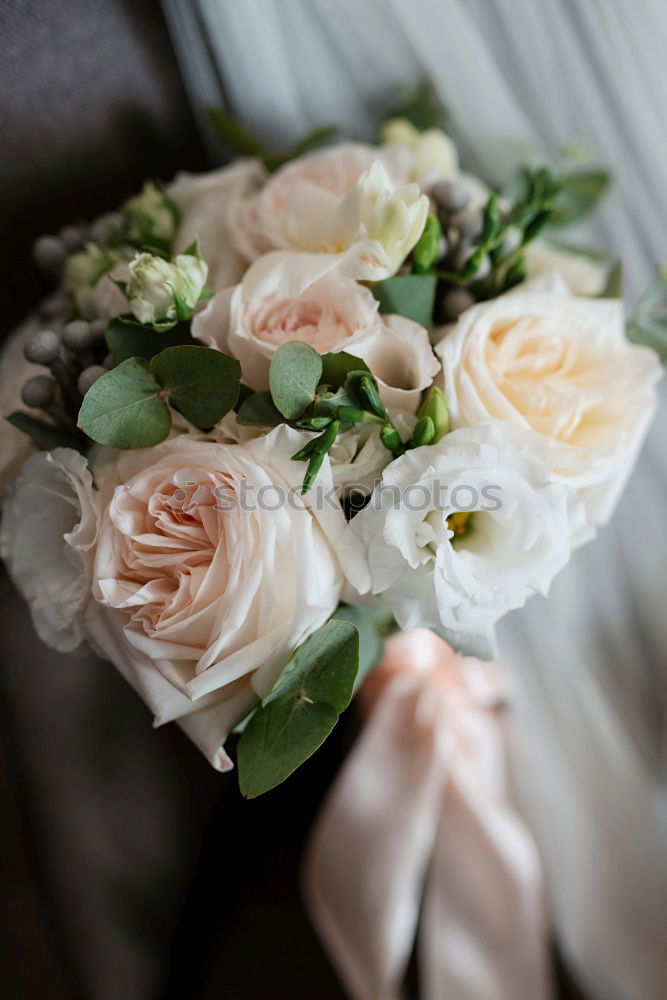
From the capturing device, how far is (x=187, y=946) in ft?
2.84

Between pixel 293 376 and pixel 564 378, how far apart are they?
201mm

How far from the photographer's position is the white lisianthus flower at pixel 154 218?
1.90 ft

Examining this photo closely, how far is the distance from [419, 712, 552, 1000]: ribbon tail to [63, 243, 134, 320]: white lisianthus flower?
585 millimetres

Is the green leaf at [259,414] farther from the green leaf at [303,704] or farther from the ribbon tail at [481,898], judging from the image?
the ribbon tail at [481,898]

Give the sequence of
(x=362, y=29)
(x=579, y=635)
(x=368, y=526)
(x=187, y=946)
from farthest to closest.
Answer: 1. (x=187, y=946)
2. (x=579, y=635)
3. (x=362, y=29)
4. (x=368, y=526)

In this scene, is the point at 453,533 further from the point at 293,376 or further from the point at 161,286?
the point at 161,286

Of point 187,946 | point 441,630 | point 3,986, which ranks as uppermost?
point 441,630

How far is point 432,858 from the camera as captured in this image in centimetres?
84

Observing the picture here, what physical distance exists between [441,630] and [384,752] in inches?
16.9

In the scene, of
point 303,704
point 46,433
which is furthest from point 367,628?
point 46,433

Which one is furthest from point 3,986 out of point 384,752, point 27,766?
point 384,752

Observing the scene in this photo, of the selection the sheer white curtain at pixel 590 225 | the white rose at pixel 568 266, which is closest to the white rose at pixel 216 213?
the sheer white curtain at pixel 590 225

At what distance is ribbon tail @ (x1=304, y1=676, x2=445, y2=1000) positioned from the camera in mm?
778

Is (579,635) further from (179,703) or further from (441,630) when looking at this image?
(179,703)
